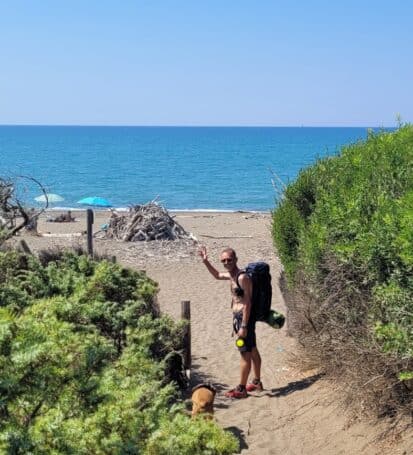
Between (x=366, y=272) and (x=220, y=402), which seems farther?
(x=220, y=402)

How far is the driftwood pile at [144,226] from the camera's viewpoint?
879 inches

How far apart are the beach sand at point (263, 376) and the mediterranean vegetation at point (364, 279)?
330 millimetres

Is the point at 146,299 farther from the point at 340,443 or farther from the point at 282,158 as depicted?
the point at 282,158

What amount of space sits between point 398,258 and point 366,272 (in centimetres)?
64

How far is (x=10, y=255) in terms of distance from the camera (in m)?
10.1

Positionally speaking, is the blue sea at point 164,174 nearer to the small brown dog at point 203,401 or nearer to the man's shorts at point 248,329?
the man's shorts at point 248,329

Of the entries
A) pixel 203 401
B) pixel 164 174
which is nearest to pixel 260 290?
pixel 203 401

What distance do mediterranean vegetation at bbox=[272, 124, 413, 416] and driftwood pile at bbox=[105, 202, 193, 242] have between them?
1304cm

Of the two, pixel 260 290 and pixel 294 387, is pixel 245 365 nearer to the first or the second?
pixel 294 387

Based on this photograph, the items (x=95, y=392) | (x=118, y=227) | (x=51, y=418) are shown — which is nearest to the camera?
(x=51, y=418)

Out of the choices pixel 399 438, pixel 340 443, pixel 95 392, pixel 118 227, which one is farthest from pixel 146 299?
pixel 118 227

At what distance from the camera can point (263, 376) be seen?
9.53 m

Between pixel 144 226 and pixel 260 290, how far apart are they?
14.0 metres

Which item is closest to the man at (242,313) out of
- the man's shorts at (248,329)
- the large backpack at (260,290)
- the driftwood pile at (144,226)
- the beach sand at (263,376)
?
the man's shorts at (248,329)
